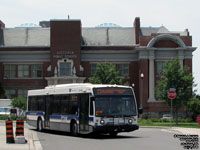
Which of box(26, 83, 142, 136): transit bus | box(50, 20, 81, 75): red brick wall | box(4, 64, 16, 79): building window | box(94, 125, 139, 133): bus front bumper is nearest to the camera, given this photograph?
box(94, 125, 139, 133): bus front bumper

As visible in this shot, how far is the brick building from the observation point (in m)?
65.4

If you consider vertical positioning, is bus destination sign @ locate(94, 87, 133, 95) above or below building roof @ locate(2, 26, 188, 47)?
below

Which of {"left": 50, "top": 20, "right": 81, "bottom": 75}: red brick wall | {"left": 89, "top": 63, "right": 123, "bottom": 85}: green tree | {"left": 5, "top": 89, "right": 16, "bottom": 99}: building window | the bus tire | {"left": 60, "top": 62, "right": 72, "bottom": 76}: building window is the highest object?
{"left": 50, "top": 20, "right": 81, "bottom": 75}: red brick wall

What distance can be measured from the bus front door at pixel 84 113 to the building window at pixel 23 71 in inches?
1793

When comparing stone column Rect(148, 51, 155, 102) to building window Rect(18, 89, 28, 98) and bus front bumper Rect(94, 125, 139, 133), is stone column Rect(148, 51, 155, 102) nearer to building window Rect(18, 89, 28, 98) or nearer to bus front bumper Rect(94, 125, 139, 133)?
building window Rect(18, 89, 28, 98)

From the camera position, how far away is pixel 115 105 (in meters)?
23.9

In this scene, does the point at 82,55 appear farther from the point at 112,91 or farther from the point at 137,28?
the point at 112,91

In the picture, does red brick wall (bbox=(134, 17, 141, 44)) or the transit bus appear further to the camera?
red brick wall (bbox=(134, 17, 141, 44))

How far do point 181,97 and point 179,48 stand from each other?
20689 mm

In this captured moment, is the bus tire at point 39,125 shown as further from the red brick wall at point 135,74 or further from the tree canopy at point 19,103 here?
the red brick wall at point 135,74

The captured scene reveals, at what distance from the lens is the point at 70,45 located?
220ft

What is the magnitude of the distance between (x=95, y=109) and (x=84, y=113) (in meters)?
1.30

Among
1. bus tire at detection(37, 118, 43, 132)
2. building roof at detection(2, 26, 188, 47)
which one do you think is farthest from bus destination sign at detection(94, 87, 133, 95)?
building roof at detection(2, 26, 188, 47)

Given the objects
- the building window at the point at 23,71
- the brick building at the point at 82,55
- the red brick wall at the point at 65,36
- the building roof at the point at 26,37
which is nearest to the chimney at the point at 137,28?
the brick building at the point at 82,55
